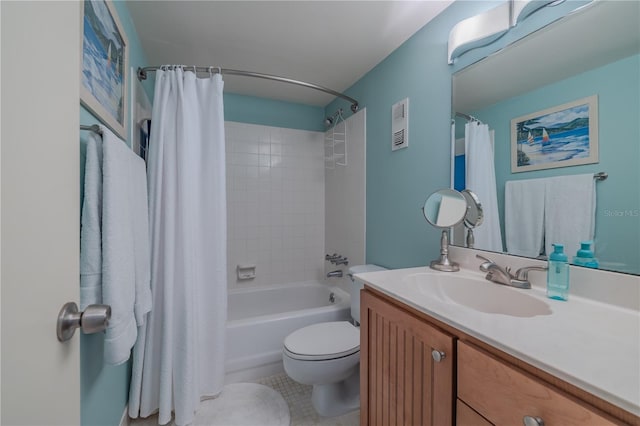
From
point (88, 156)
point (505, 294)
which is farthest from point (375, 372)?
point (88, 156)

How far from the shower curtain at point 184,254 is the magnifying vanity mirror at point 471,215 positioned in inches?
52.4

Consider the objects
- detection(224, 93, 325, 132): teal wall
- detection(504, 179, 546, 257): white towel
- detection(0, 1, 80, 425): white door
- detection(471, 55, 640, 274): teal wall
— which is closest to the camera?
detection(0, 1, 80, 425): white door

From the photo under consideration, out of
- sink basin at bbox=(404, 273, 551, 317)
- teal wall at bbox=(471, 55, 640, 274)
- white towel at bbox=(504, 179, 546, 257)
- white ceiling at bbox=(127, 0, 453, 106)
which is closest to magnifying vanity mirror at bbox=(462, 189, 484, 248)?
white towel at bbox=(504, 179, 546, 257)

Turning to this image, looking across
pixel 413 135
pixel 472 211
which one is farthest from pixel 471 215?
pixel 413 135

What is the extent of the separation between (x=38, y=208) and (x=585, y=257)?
1.39 metres

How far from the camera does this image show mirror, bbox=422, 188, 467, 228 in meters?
1.21

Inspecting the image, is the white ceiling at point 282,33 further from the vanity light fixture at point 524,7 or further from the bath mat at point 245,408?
the bath mat at point 245,408

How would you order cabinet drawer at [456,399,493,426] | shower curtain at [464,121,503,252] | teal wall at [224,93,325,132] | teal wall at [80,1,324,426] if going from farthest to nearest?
teal wall at [224,93,325,132], shower curtain at [464,121,503,252], teal wall at [80,1,324,426], cabinet drawer at [456,399,493,426]

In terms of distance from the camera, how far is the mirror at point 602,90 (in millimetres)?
758

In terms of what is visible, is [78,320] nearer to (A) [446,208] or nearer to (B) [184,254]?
(B) [184,254]

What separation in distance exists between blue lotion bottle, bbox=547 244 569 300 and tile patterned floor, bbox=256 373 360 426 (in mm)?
1159

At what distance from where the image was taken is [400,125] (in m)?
1.64

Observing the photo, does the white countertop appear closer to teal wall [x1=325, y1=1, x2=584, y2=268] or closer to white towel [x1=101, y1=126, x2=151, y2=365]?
teal wall [x1=325, y1=1, x2=584, y2=268]

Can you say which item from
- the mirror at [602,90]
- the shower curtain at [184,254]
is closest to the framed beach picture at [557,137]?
the mirror at [602,90]
